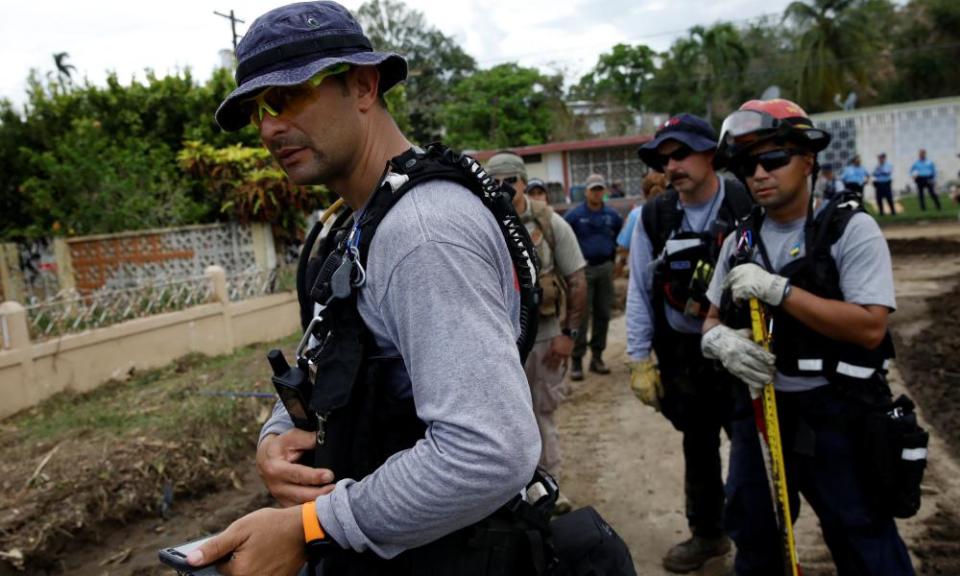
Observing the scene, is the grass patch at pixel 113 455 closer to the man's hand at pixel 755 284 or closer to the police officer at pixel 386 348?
the police officer at pixel 386 348

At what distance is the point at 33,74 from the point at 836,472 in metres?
15.3

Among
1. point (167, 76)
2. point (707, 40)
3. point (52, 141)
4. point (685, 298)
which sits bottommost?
point (685, 298)

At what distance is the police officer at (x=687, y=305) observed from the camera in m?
3.54

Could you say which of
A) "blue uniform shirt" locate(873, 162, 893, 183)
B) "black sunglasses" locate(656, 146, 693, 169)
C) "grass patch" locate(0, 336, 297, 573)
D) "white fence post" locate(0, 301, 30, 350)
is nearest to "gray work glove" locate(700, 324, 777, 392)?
"black sunglasses" locate(656, 146, 693, 169)

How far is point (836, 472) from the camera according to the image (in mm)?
2596

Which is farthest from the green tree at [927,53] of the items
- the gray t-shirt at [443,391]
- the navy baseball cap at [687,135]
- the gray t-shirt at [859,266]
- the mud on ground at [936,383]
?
the gray t-shirt at [443,391]

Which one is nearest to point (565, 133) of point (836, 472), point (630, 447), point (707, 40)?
point (707, 40)

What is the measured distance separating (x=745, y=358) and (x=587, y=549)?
1.39 meters

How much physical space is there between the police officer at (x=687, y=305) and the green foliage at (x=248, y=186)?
848 cm

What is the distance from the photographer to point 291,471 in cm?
146

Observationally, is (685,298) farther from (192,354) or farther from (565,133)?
(565,133)

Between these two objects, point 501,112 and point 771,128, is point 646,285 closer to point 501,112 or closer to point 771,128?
point 771,128

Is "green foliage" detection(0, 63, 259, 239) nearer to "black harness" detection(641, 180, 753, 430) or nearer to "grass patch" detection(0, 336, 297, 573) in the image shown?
"grass patch" detection(0, 336, 297, 573)

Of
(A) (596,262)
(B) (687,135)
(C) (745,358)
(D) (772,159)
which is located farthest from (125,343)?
(D) (772,159)
